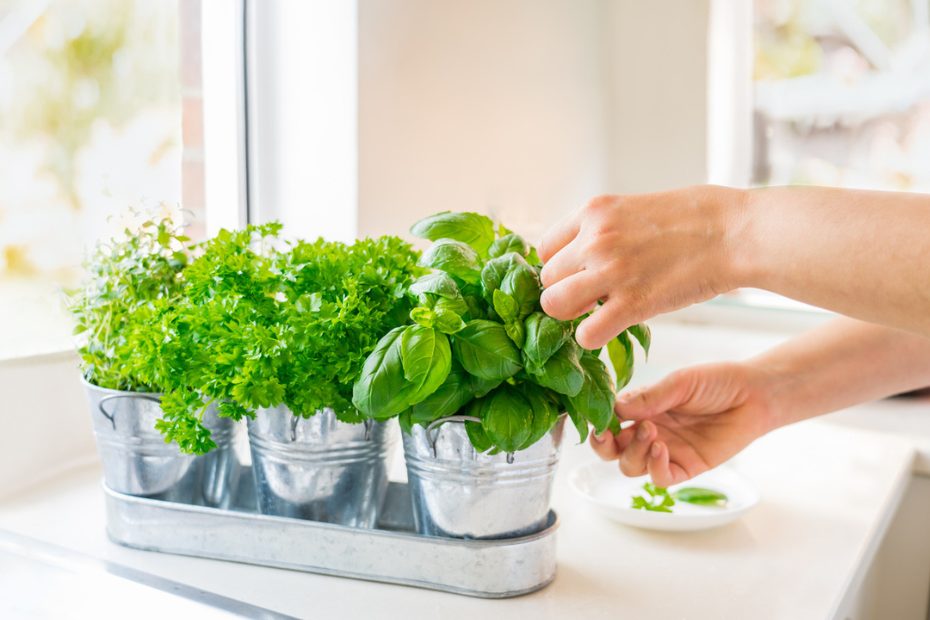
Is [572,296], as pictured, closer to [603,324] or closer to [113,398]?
[603,324]

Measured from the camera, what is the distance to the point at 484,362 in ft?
2.29

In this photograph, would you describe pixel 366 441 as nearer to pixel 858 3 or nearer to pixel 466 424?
pixel 466 424

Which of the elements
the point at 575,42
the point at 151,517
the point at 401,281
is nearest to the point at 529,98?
the point at 575,42

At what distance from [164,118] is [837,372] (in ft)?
3.08

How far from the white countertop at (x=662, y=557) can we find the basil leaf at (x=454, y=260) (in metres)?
0.28

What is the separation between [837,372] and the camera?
3.43 feet

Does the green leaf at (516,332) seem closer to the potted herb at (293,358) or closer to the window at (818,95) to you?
the potted herb at (293,358)

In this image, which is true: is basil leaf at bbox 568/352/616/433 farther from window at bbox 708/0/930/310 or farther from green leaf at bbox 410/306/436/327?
window at bbox 708/0/930/310

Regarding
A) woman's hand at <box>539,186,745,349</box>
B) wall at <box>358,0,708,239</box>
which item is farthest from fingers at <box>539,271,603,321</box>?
wall at <box>358,0,708,239</box>

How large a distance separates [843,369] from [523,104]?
911 mm

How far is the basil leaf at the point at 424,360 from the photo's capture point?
686mm

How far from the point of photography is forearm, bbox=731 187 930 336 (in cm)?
64

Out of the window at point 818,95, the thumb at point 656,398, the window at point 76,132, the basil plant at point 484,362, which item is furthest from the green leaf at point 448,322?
the window at point 818,95

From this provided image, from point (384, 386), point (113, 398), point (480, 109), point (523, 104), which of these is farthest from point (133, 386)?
point (523, 104)
